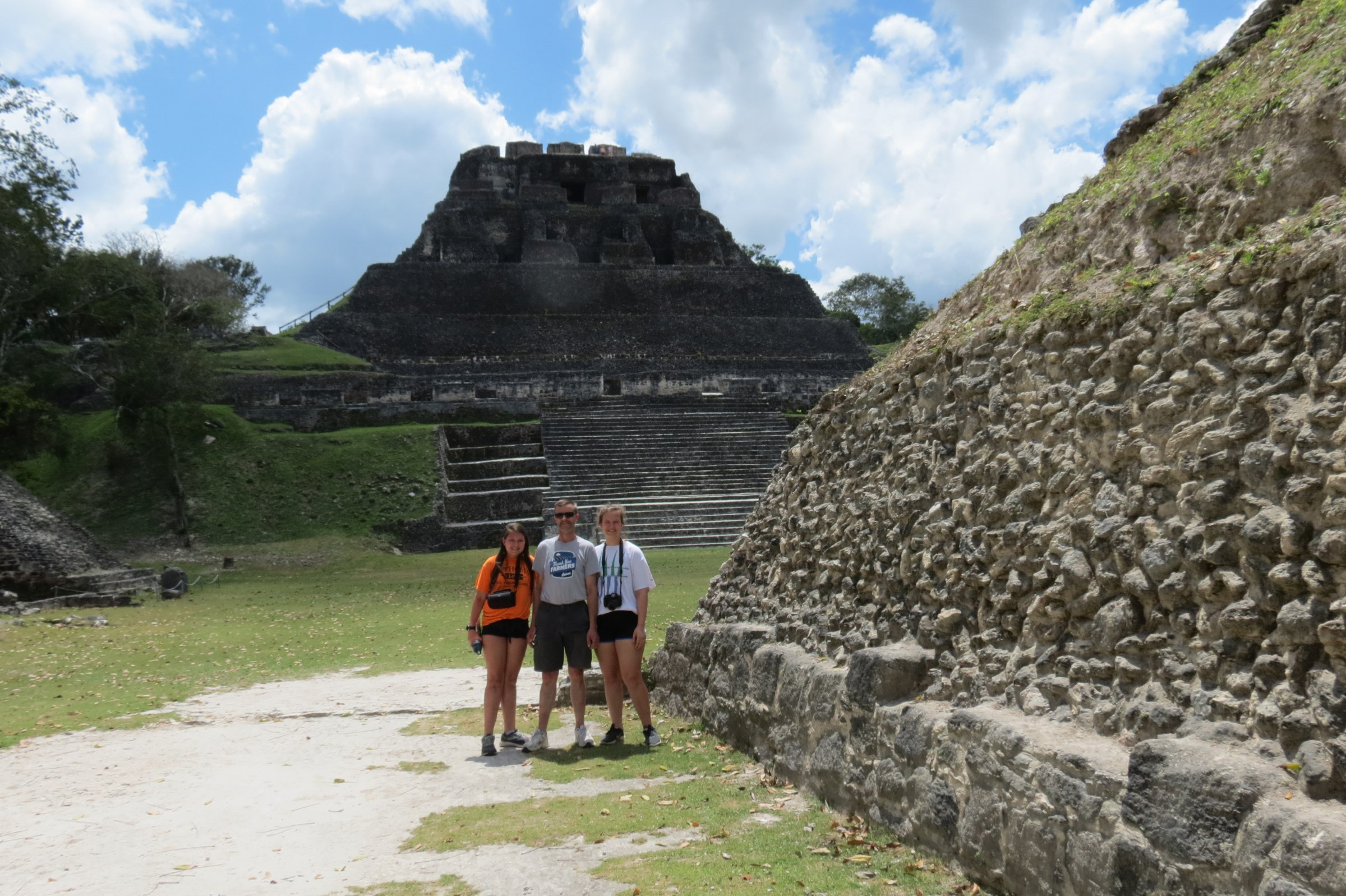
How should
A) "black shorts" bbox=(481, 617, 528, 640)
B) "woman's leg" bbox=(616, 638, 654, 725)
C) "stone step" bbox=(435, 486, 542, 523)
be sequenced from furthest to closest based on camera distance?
"stone step" bbox=(435, 486, 542, 523) → "black shorts" bbox=(481, 617, 528, 640) → "woman's leg" bbox=(616, 638, 654, 725)

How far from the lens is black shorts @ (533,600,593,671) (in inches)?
230

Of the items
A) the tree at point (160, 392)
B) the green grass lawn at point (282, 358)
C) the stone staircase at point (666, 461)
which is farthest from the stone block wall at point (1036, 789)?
the green grass lawn at point (282, 358)

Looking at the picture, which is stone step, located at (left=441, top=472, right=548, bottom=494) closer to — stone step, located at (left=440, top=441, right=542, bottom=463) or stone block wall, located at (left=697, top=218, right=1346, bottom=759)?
stone step, located at (left=440, top=441, right=542, bottom=463)

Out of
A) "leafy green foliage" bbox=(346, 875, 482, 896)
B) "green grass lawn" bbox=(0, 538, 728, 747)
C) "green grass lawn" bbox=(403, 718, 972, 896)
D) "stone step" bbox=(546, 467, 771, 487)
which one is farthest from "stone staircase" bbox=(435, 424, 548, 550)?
"leafy green foliage" bbox=(346, 875, 482, 896)

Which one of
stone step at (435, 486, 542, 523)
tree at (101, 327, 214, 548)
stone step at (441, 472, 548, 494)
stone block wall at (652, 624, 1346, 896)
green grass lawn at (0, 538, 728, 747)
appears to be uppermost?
tree at (101, 327, 214, 548)

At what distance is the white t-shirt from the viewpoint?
5.79 metres

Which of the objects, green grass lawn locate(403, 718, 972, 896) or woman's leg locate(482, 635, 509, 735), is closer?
green grass lawn locate(403, 718, 972, 896)

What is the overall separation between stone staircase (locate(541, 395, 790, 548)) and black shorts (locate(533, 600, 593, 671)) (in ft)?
44.3

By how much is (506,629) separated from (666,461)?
58.2ft

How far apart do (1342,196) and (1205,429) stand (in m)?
0.97

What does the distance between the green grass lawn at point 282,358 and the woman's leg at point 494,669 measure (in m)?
25.2

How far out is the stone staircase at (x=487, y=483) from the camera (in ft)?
68.2

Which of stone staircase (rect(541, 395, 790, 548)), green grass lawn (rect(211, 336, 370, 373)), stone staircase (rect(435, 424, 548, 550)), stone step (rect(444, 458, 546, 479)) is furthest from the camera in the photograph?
green grass lawn (rect(211, 336, 370, 373))

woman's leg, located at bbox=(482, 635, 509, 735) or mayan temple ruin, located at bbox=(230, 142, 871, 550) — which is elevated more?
mayan temple ruin, located at bbox=(230, 142, 871, 550)
